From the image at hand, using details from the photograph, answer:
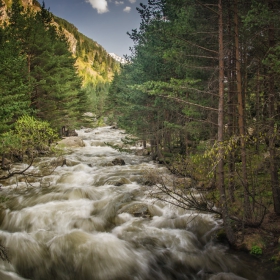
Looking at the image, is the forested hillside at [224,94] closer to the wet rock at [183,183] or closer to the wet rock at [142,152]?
the wet rock at [183,183]

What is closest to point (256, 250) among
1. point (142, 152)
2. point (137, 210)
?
point (137, 210)

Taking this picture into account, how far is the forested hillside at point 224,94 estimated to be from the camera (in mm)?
6473

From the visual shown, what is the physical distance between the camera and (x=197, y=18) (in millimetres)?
8336

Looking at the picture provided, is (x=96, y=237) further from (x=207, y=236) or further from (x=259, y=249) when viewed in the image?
(x=259, y=249)

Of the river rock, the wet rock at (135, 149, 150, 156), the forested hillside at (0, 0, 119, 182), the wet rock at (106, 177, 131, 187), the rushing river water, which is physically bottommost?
the rushing river water

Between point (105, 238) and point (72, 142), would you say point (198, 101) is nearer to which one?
point (105, 238)

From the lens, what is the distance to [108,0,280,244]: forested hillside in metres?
6.47

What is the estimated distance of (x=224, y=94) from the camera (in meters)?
9.23

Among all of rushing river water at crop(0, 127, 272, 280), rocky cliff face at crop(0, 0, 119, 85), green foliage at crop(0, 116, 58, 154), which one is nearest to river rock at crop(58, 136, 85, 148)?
rushing river water at crop(0, 127, 272, 280)

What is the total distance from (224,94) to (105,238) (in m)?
7.74

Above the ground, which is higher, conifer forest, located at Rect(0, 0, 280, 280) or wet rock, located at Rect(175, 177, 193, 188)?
conifer forest, located at Rect(0, 0, 280, 280)

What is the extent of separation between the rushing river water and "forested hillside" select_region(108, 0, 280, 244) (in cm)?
111

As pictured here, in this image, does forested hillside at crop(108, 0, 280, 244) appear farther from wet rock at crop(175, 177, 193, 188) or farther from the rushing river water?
the rushing river water

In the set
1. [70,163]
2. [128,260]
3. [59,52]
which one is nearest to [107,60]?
[59,52]
